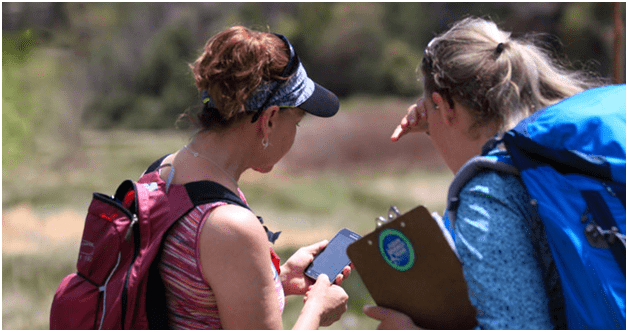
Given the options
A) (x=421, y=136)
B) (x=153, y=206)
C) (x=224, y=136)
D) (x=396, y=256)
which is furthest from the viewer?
(x=421, y=136)

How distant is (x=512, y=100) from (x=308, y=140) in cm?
804

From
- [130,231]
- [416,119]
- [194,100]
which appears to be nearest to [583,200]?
[416,119]

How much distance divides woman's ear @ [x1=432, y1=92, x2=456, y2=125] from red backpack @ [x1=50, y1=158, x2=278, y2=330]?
2.28 feet

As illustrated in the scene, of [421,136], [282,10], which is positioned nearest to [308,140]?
[421,136]

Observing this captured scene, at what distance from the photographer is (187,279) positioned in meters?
1.53

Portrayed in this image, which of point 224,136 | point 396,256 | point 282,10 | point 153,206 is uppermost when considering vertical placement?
point 282,10

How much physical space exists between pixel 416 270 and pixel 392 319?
177mm

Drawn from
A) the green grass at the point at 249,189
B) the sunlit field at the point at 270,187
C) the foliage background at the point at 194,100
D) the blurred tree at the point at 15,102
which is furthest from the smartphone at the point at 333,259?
the blurred tree at the point at 15,102

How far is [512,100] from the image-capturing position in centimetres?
162

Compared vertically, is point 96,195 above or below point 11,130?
above

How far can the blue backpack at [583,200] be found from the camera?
1.24 meters

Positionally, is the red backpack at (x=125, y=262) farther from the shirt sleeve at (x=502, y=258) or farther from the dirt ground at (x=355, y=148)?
the dirt ground at (x=355, y=148)

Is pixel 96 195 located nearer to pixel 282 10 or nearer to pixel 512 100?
pixel 512 100

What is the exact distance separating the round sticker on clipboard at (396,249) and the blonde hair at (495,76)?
50 centimetres
